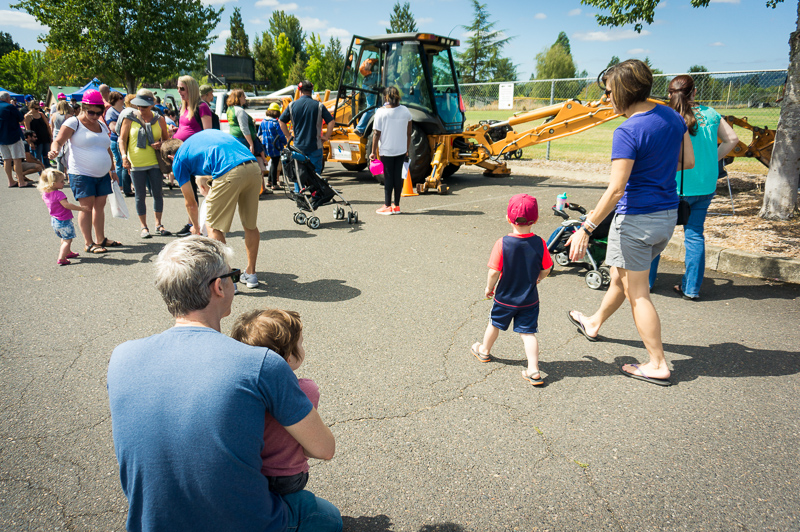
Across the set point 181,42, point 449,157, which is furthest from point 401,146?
point 181,42

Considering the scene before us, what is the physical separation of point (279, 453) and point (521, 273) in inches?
82.0

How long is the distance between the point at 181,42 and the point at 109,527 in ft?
109

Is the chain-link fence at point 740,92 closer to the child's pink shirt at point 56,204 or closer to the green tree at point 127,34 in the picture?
the child's pink shirt at point 56,204

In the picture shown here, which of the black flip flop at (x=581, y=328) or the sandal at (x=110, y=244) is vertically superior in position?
the sandal at (x=110, y=244)

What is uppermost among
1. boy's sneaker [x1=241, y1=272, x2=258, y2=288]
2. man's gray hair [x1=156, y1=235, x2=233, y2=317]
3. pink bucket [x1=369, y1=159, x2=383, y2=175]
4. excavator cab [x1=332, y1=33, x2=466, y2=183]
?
excavator cab [x1=332, y1=33, x2=466, y2=183]

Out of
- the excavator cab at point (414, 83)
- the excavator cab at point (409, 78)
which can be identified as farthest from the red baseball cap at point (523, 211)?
the excavator cab at point (409, 78)

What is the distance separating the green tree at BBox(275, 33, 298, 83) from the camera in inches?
1940

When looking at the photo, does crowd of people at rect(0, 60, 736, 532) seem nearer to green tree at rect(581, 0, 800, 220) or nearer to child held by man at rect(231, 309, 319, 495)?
child held by man at rect(231, 309, 319, 495)

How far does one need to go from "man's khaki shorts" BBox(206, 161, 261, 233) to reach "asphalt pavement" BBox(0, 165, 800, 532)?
2.71ft

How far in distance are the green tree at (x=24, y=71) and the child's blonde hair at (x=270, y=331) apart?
6583cm

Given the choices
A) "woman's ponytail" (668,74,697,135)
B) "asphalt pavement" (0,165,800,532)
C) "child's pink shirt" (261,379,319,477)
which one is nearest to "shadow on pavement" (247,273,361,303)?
"asphalt pavement" (0,165,800,532)

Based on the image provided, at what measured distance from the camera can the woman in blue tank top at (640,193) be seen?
10.0 feet

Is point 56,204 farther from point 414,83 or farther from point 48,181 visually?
point 414,83

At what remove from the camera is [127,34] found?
1105 inches
